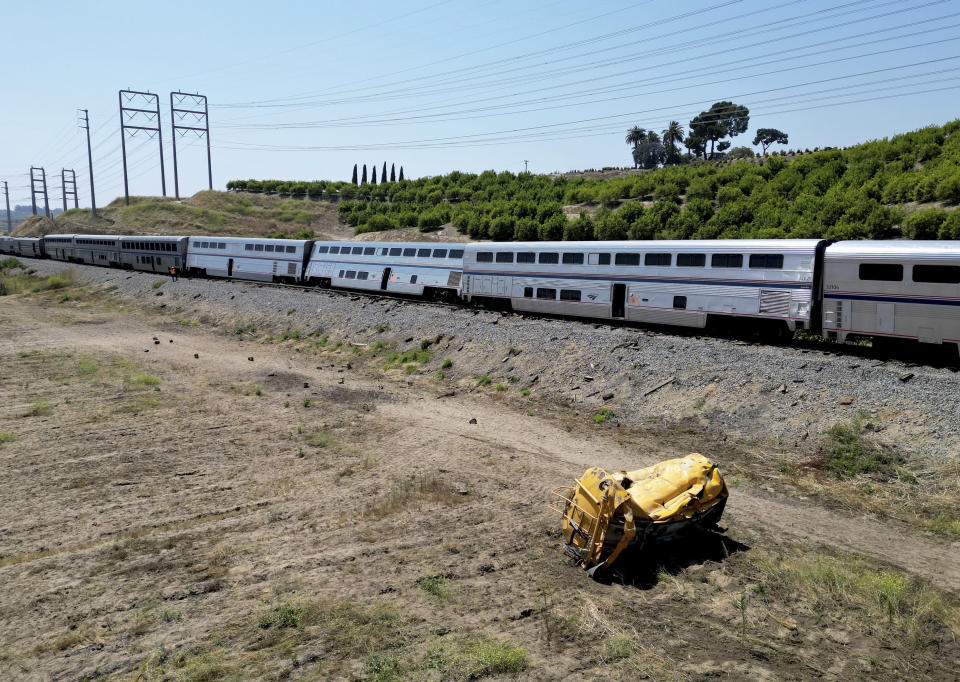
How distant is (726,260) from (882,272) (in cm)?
542

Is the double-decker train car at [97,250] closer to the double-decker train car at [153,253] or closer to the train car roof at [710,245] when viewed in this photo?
the double-decker train car at [153,253]

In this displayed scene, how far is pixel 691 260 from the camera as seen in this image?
24.8 m

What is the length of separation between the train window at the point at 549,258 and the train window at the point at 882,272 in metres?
13.3

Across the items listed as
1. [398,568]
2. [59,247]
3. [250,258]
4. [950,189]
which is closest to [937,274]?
[398,568]

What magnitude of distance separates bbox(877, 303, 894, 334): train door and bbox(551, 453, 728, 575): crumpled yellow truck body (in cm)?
1193

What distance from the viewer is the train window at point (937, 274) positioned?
18125 mm

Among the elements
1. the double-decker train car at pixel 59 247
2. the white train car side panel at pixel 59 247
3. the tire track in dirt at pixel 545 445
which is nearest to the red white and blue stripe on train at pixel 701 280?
the tire track in dirt at pixel 545 445

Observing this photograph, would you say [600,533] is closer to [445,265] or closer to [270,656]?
[270,656]

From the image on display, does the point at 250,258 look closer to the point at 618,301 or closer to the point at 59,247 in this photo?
the point at 618,301

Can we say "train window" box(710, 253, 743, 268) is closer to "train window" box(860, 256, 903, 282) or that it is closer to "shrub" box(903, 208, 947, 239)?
"train window" box(860, 256, 903, 282)

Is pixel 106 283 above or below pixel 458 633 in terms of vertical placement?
above

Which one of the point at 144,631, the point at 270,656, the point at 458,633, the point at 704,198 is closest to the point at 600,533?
the point at 458,633

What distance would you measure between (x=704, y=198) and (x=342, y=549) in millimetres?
49742

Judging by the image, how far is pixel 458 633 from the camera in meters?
9.12
